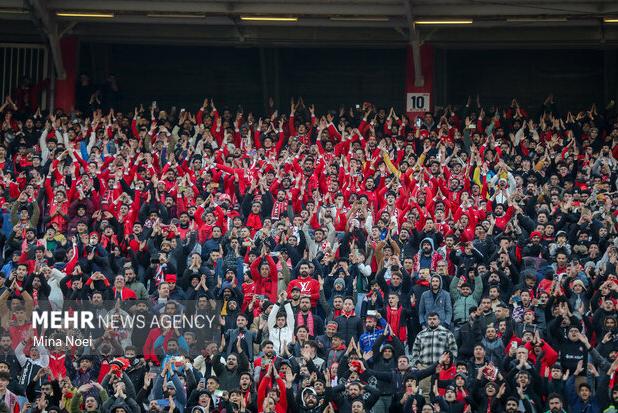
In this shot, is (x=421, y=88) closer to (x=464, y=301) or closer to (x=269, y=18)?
(x=269, y=18)

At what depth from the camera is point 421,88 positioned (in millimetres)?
33156

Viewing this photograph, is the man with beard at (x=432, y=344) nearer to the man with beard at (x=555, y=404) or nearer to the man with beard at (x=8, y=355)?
the man with beard at (x=555, y=404)

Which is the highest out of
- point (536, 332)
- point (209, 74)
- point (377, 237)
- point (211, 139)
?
point (209, 74)

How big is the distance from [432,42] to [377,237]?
10446mm

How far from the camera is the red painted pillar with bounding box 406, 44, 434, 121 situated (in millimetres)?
33031

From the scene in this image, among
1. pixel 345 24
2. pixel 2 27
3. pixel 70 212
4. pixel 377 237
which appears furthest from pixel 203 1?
pixel 377 237

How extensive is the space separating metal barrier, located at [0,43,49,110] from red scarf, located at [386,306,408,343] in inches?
590

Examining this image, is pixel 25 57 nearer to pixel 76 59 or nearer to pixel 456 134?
pixel 76 59

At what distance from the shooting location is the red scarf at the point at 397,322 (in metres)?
21.7

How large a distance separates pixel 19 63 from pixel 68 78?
139 centimetres

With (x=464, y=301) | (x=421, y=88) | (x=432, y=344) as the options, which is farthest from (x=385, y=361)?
(x=421, y=88)

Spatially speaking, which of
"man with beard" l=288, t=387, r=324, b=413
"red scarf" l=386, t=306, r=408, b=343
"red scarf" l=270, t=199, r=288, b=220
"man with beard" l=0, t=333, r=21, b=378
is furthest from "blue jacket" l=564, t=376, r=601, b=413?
"man with beard" l=0, t=333, r=21, b=378

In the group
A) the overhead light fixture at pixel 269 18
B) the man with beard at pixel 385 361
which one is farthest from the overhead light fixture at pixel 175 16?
the man with beard at pixel 385 361

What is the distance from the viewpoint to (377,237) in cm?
2372
